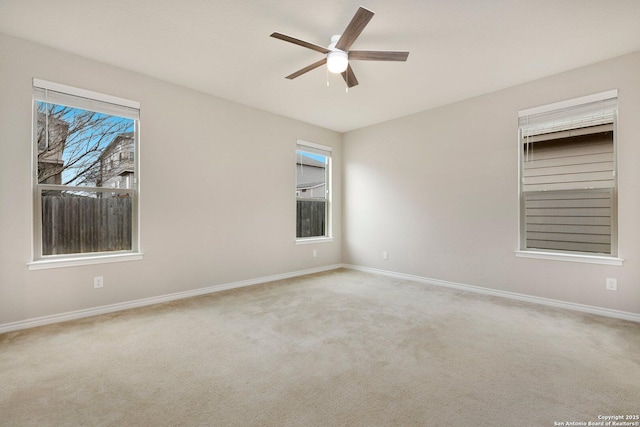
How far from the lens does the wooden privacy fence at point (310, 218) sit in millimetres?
5230

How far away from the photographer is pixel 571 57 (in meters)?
3.06

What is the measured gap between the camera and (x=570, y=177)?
11.4 feet

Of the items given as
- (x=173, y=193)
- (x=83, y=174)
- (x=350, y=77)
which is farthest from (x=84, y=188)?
(x=350, y=77)

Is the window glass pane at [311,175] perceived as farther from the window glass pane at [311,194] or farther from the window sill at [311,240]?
the window sill at [311,240]

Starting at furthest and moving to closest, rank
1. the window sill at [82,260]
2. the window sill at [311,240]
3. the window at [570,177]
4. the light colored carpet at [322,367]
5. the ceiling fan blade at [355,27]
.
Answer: the window sill at [311,240]
the window at [570,177]
the window sill at [82,260]
the ceiling fan blade at [355,27]
the light colored carpet at [322,367]

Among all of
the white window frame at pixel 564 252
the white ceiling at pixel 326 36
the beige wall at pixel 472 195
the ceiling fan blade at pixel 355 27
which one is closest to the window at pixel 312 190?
the beige wall at pixel 472 195

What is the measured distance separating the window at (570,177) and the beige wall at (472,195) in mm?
113

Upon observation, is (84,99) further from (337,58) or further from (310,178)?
(310,178)

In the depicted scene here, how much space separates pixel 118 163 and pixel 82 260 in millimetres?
1106

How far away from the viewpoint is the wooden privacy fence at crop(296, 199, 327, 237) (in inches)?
206

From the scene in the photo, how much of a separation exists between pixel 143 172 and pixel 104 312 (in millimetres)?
1579

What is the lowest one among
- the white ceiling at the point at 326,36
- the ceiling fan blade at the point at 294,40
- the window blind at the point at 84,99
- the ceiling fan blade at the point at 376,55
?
the window blind at the point at 84,99

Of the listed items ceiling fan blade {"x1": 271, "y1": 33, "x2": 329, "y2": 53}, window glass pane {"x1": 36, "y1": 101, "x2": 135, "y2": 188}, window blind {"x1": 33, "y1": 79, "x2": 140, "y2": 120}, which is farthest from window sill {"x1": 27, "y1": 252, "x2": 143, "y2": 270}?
ceiling fan blade {"x1": 271, "y1": 33, "x2": 329, "y2": 53}

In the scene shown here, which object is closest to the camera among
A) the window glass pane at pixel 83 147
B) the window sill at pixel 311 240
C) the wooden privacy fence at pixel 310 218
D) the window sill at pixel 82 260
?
the window sill at pixel 82 260
